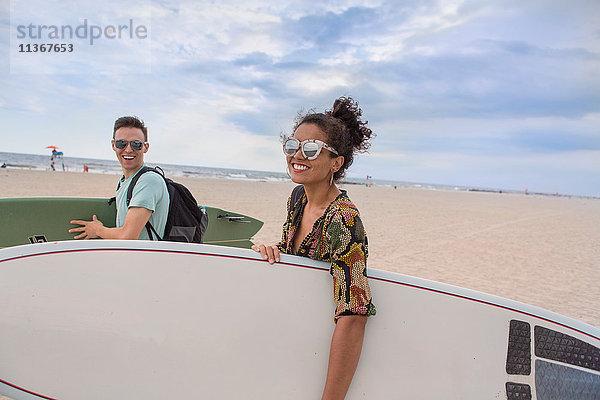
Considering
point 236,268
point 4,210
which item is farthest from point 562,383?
point 4,210

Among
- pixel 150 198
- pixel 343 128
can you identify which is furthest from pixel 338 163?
pixel 150 198

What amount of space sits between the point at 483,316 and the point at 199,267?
1331 millimetres

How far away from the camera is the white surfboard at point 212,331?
177cm

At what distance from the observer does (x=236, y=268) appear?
185 centimetres

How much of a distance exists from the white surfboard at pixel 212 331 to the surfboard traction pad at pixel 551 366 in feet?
0.04

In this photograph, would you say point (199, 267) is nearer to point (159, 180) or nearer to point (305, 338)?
point (305, 338)

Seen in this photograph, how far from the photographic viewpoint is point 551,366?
195 centimetres

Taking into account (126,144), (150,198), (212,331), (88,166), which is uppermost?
(88,166)

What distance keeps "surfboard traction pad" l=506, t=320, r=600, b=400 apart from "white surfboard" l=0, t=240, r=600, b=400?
1 cm

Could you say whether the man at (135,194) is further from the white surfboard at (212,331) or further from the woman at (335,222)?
the woman at (335,222)

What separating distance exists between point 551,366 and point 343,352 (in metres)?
1.12

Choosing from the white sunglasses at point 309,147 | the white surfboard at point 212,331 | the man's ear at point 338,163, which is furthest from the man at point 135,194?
the man's ear at point 338,163

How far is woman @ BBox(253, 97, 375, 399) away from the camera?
153 cm

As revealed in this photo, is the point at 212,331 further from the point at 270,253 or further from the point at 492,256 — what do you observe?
the point at 492,256
